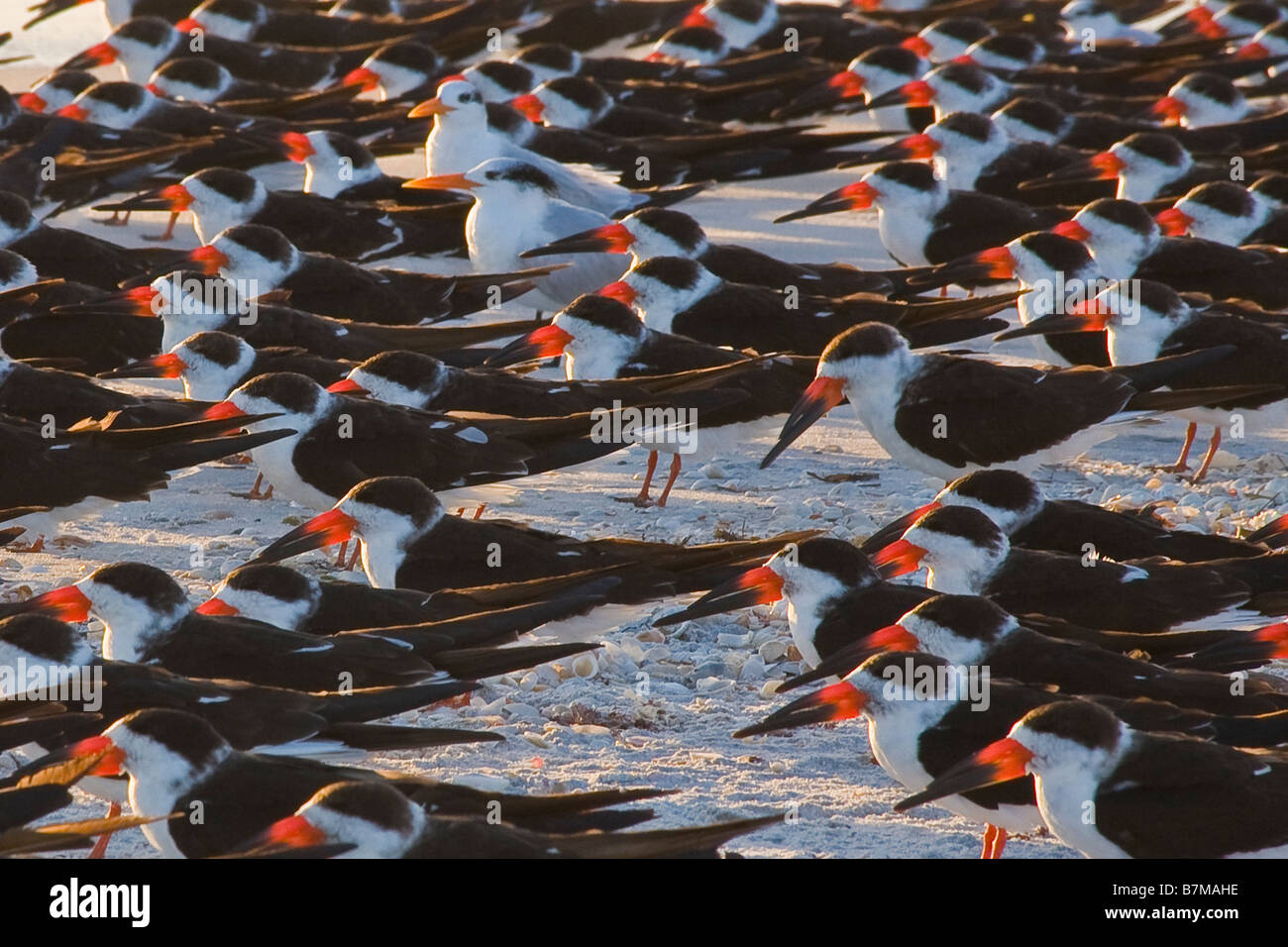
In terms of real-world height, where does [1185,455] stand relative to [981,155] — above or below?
below

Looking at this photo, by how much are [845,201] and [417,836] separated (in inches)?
257

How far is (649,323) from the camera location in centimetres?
854

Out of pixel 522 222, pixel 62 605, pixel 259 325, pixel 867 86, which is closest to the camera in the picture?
pixel 62 605

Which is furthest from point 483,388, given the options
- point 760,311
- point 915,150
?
point 915,150

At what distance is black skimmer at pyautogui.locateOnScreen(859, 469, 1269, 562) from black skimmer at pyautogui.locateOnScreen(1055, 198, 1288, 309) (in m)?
2.91

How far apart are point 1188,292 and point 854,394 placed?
7.85 ft

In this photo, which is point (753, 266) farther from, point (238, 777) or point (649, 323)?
point (238, 777)

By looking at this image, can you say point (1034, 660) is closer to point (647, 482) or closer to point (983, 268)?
point (647, 482)

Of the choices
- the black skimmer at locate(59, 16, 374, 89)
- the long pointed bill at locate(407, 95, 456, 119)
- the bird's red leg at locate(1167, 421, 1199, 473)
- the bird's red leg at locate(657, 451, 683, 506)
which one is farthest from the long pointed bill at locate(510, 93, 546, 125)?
the bird's red leg at locate(1167, 421, 1199, 473)

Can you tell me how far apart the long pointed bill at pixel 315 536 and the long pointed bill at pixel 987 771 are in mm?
2324

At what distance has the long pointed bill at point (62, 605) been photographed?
554 cm

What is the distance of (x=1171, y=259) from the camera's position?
9094 millimetres

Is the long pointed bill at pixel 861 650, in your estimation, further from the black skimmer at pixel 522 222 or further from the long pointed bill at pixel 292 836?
the black skimmer at pixel 522 222

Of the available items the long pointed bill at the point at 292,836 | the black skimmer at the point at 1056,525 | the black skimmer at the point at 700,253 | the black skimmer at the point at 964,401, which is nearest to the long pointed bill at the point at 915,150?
the black skimmer at the point at 700,253
